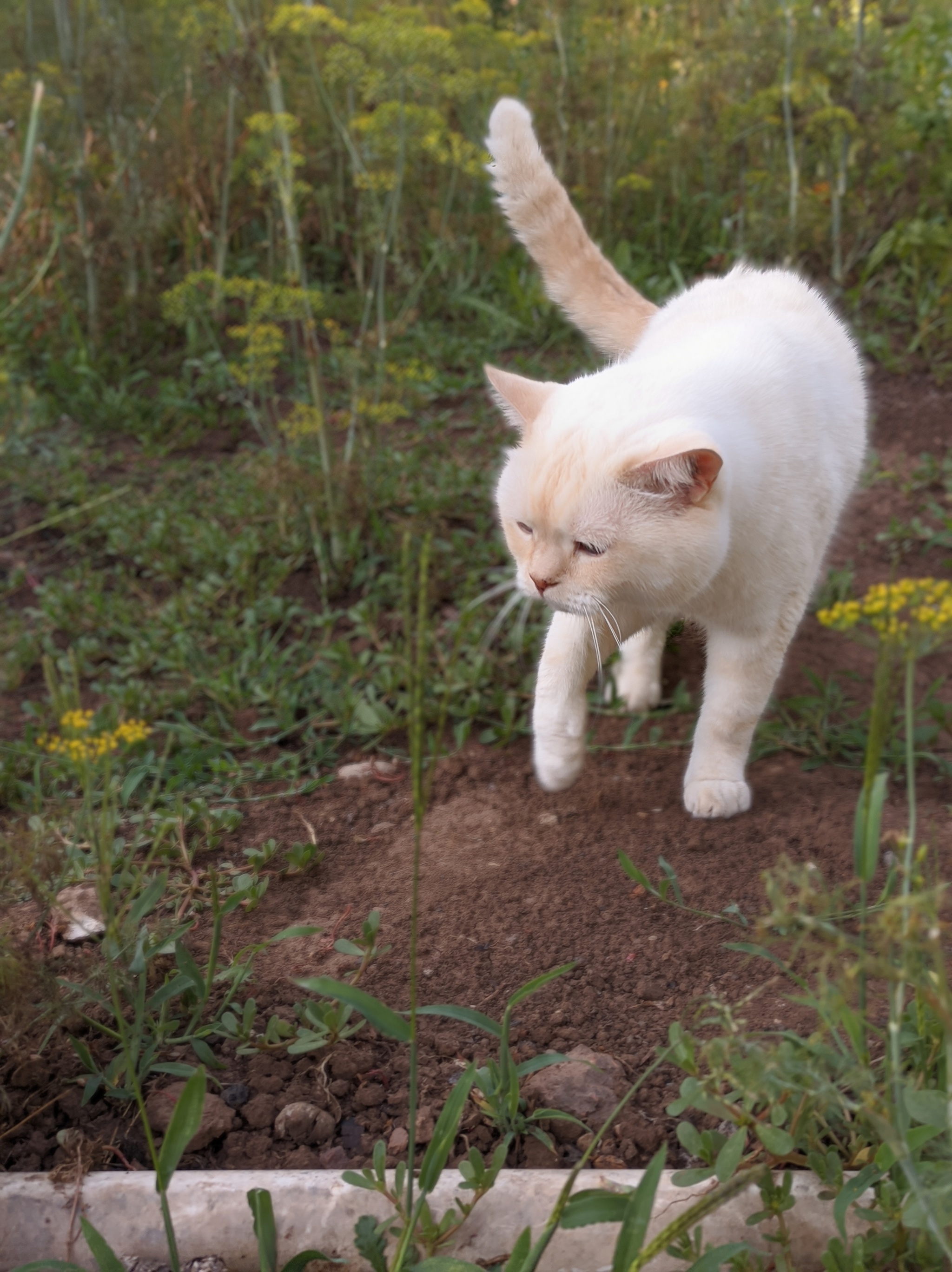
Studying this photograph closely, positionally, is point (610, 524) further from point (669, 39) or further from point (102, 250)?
point (669, 39)

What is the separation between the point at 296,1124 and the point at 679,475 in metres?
Result: 1.14

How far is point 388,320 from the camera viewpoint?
5.04m

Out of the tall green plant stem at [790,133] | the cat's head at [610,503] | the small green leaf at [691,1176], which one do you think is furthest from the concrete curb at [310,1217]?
the tall green plant stem at [790,133]

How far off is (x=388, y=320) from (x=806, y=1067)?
14.7ft

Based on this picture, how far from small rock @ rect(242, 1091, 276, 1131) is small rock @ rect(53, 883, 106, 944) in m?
0.49

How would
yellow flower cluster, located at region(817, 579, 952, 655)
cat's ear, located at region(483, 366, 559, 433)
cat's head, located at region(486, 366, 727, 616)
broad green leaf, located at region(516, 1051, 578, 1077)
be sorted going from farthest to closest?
1. cat's ear, located at region(483, 366, 559, 433)
2. cat's head, located at region(486, 366, 727, 616)
3. broad green leaf, located at region(516, 1051, 578, 1077)
4. yellow flower cluster, located at region(817, 579, 952, 655)

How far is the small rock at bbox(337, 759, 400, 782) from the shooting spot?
104 inches

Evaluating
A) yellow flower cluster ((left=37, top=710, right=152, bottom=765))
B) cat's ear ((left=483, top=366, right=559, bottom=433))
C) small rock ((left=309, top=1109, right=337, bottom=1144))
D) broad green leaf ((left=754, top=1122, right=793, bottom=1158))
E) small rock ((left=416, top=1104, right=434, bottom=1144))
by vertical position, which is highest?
cat's ear ((left=483, top=366, right=559, bottom=433))

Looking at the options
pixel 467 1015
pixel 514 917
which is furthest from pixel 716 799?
pixel 467 1015

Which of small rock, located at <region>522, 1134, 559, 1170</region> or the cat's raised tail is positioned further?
the cat's raised tail

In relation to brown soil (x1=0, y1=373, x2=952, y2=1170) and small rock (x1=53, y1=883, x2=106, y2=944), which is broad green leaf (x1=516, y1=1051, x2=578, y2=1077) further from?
small rock (x1=53, y1=883, x2=106, y2=944)

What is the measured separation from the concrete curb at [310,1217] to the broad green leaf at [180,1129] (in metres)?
0.25

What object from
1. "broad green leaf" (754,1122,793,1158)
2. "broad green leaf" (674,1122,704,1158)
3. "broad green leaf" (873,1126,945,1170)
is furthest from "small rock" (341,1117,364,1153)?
"broad green leaf" (873,1126,945,1170)

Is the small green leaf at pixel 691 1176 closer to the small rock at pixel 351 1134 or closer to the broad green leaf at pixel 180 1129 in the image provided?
the small rock at pixel 351 1134
